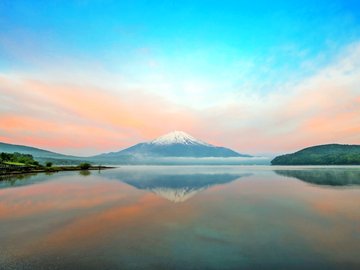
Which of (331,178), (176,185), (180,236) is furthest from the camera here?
(331,178)

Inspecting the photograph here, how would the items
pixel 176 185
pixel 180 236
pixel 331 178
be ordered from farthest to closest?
pixel 331 178, pixel 176 185, pixel 180 236

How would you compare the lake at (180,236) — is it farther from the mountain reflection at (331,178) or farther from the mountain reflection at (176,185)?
the mountain reflection at (331,178)

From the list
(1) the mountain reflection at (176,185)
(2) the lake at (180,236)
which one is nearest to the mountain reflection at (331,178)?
(1) the mountain reflection at (176,185)

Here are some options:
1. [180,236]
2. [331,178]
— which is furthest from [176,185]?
[331,178]

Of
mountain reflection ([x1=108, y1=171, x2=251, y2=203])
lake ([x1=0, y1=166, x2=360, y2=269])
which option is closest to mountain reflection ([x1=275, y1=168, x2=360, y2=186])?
mountain reflection ([x1=108, y1=171, x2=251, y2=203])

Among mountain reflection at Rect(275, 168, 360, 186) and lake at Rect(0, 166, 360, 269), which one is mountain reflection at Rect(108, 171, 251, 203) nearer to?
lake at Rect(0, 166, 360, 269)

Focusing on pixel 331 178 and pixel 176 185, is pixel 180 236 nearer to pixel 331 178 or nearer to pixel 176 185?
pixel 176 185

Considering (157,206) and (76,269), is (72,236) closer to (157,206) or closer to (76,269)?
(76,269)

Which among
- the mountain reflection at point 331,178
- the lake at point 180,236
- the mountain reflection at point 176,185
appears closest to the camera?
the lake at point 180,236

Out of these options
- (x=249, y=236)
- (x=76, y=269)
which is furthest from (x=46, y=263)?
(x=249, y=236)

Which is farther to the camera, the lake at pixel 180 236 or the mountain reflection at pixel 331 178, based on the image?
the mountain reflection at pixel 331 178

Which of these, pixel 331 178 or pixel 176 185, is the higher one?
pixel 331 178

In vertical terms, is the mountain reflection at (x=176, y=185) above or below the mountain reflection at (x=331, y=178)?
below

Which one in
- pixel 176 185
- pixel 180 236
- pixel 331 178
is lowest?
pixel 180 236
